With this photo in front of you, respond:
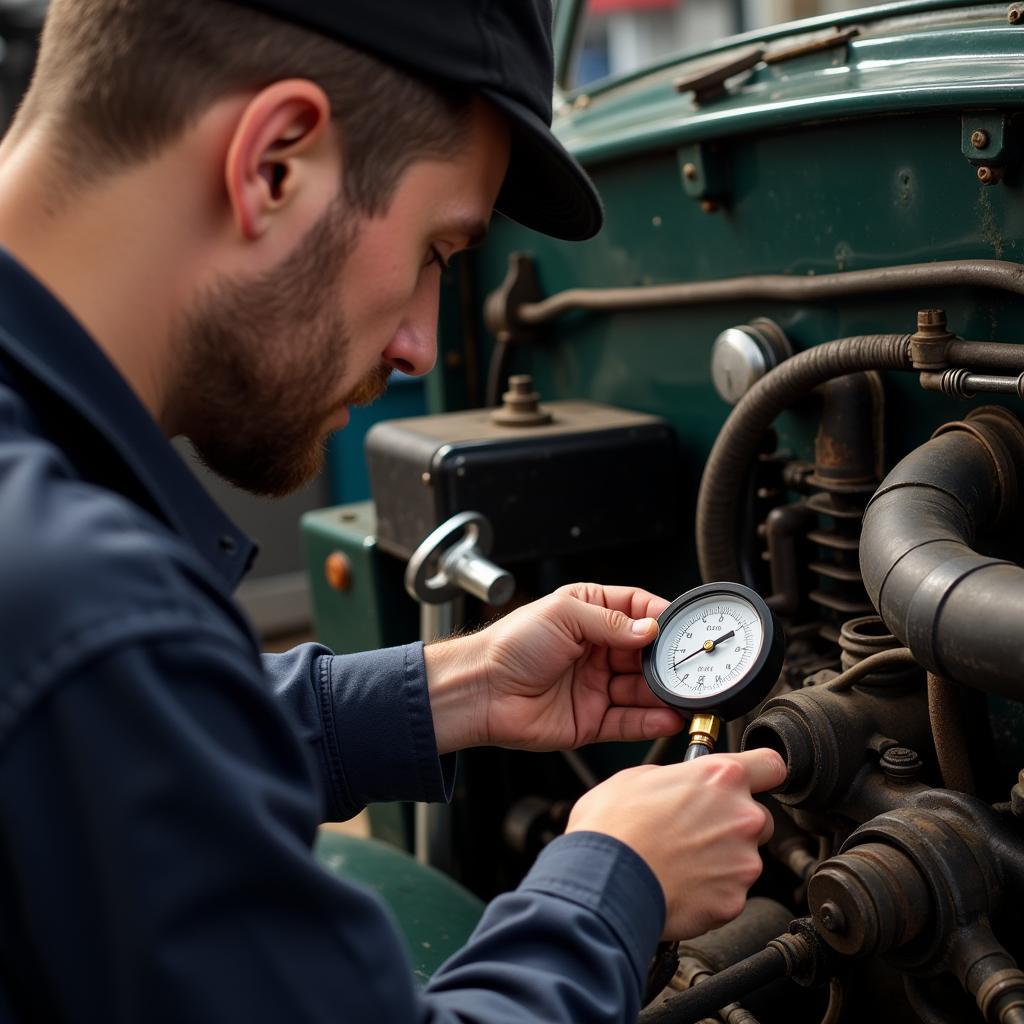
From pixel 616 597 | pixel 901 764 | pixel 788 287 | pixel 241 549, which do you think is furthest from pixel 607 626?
pixel 788 287

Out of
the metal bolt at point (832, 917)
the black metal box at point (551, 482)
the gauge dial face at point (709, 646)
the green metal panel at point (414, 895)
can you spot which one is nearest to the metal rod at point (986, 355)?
the gauge dial face at point (709, 646)

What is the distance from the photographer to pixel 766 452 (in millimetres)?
1658

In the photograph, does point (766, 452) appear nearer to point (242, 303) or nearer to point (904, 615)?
point (904, 615)

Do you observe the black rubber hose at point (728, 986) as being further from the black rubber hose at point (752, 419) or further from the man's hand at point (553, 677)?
the black rubber hose at point (752, 419)

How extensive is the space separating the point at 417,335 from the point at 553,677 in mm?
394

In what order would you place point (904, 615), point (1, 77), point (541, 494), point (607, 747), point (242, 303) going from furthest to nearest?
1. point (1, 77)
2. point (607, 747)
3. point (541, 494)
4. point (904, 615)
5. point (242, 303)

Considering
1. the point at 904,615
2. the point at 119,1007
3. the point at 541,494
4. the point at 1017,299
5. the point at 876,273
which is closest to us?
the point at 119,1007

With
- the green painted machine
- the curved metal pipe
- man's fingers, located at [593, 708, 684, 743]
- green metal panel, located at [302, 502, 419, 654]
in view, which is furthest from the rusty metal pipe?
green metal panel, located at [302, 502, 419, 654]

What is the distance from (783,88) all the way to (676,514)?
635mm

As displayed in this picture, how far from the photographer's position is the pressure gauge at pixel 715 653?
Result: 115 centimetres

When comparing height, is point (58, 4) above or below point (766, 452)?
above

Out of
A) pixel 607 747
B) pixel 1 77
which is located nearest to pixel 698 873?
pixel 607 747

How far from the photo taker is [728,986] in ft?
3.80

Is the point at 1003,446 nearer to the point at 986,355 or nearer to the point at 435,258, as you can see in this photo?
the point at 986,355
